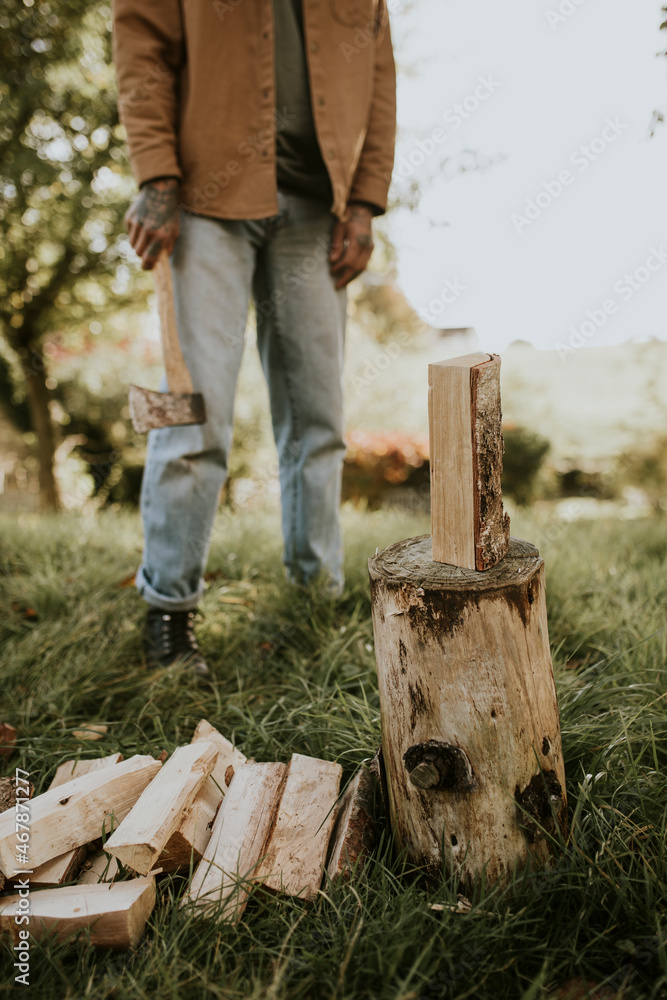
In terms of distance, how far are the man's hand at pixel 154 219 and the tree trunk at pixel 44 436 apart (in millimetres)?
6590

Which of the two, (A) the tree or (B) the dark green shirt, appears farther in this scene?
(A) the tree

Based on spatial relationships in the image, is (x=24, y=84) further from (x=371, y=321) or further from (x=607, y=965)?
(x=607, y=965)

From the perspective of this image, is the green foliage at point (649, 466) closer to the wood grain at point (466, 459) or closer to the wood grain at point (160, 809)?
the wood grain at point (466, 459)

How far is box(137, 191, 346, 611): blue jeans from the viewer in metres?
1.89

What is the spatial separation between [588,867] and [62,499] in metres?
8.30

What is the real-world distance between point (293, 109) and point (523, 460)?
629 centimetres

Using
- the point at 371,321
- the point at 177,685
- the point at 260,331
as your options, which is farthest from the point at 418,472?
the point at 177,685

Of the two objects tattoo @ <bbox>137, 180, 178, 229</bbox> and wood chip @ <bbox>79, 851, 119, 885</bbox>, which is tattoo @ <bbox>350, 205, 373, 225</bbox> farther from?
wood chip @ <bbox>79, 851, 119, 885</bbox>

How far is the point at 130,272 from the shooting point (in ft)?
21.9

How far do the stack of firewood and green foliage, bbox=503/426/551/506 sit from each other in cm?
674

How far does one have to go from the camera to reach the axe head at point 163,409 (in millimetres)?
1722

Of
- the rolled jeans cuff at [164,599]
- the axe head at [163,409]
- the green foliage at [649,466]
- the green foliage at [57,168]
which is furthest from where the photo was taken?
the green foliage at [649,466]

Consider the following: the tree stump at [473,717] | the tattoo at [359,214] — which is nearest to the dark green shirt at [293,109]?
the tattoo at [359,214]

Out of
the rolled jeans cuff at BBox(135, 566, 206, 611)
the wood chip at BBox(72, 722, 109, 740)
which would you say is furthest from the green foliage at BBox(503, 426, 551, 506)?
the wood chip at BBox(72, 722, 109, 740)
